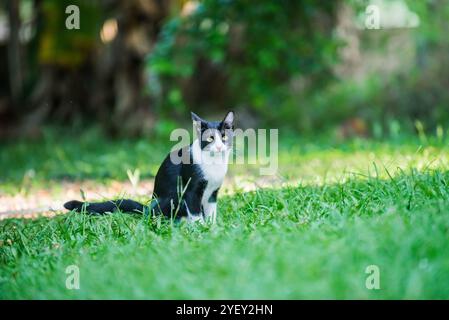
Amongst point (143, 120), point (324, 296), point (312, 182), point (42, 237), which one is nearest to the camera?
point (324, 296)

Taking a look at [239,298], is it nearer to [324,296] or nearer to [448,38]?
[324,296]

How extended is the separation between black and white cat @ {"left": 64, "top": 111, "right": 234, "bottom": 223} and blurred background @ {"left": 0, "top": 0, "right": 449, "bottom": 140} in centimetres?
361

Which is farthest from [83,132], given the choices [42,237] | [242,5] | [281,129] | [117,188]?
[42,237]

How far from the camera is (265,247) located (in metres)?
3.28

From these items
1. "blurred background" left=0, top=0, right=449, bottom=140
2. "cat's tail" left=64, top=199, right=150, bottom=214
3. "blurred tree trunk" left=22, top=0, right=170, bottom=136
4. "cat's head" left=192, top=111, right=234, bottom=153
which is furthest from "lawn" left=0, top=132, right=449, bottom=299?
"blurred tree trunk" left=22, top=0, right=170, bottom=136

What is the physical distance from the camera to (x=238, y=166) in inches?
284

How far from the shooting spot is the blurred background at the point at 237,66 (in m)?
8.44

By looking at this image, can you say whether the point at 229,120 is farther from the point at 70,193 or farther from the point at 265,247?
the point at 70,193

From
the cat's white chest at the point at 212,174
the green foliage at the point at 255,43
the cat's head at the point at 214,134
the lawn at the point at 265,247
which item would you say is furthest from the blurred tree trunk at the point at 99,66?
the cat's white chest at the point at 212,174

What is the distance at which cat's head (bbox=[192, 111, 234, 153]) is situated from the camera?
13.9 ft

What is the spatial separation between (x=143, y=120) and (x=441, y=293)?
8699mm

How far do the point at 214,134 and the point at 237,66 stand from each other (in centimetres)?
581

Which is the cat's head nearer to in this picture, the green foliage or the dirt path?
the dirt path

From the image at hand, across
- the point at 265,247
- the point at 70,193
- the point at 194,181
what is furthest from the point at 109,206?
the point at 70,193
